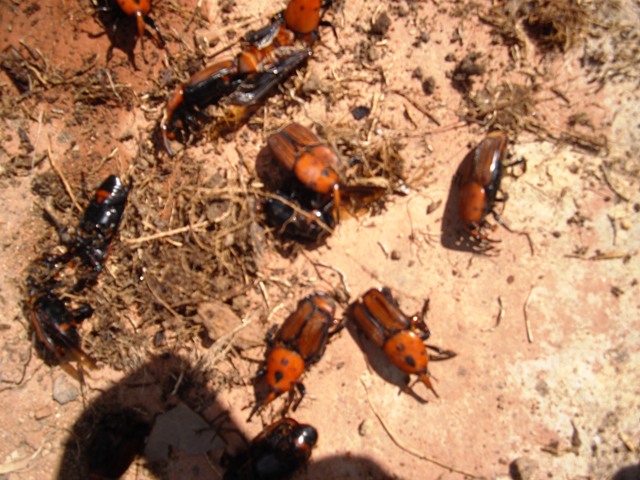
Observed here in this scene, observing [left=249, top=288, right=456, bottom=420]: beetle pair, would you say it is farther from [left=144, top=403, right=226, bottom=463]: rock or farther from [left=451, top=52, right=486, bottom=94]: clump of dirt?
[left=451, top=52, right=486, bottom=94]: clump of dirt

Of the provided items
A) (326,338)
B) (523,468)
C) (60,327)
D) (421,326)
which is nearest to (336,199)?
(326,338)

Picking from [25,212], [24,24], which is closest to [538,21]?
[24,24]

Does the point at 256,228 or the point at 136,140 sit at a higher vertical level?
the point at 136,140

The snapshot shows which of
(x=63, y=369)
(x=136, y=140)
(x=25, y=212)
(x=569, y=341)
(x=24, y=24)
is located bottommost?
(x=63, y=369)

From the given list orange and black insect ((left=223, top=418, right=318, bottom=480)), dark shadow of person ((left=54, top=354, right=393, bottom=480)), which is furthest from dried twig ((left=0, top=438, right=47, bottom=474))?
orange and black insect ((left=223, top=418, right=318, bottom=480))

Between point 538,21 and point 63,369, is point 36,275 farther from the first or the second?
point 538,21

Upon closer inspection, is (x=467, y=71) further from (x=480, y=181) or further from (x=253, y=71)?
(x=253, y=71)

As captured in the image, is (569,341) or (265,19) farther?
(265,19)
